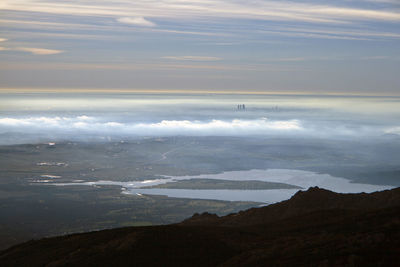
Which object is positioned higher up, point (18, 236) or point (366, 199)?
point (366, 199)

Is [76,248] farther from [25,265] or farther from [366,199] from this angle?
[366,199]

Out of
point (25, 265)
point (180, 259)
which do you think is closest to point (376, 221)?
point (180, 259)

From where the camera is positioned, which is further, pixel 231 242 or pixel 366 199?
pixel 366 199

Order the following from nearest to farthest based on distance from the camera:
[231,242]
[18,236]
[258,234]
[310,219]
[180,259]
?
1. [180,259]
2. [231,242]
3. [258,234]
4. [310,219]
5. [18,236]

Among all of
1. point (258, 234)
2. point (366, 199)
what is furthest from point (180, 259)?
point (366, 199)

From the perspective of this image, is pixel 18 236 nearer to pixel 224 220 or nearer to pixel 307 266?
pixel 224 220

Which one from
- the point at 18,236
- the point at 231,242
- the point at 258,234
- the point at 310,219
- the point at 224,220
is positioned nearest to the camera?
the point at 231,242
